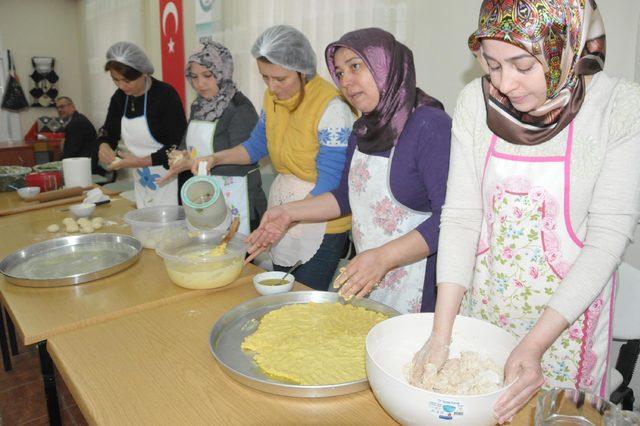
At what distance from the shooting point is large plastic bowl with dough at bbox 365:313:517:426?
792 millimetres

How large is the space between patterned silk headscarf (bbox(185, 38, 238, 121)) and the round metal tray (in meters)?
1.63

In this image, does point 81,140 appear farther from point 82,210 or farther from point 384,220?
point 384,220

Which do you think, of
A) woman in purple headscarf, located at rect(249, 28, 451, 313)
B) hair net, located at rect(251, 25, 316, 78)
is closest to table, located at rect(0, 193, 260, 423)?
woman in purple headscarf, located at rect(249, 28, 451, 313)

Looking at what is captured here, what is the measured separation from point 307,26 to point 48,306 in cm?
252

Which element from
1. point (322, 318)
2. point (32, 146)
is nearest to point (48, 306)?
point (322, 318)

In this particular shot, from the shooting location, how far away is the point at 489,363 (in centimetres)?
98

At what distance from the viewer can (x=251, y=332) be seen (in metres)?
1.29

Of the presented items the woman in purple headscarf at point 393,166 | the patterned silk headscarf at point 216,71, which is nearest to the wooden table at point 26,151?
the patterned silk headscarf at point 216,71

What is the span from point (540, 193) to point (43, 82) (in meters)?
8.15

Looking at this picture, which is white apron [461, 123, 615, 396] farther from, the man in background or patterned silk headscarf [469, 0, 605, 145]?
the man in background

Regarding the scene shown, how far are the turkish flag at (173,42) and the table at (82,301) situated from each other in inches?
140

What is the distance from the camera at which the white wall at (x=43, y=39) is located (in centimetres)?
710

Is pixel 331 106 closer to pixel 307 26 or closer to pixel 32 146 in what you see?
pixel 307 26

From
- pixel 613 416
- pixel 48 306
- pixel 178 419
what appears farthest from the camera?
pixel 48 306
